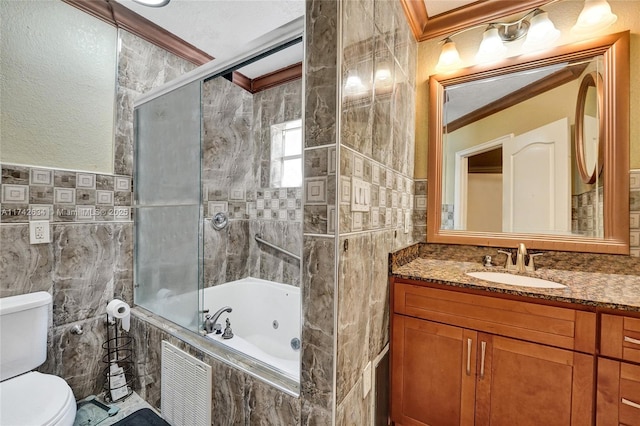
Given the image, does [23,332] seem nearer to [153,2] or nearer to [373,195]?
[373,195]

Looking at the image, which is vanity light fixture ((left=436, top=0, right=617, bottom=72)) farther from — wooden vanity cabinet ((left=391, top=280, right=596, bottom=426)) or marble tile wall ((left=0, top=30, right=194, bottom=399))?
marble tile wall ((left=0, top=30, right=194, bottom=399))

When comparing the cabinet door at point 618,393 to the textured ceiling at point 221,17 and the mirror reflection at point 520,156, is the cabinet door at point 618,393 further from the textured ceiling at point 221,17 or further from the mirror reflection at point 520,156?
the textured ceiling at point 221,17

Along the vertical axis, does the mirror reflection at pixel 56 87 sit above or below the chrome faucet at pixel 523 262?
above

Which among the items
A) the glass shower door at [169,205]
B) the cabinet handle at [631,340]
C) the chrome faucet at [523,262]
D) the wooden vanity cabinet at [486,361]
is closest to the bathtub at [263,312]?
the glass shower door at [169,205]

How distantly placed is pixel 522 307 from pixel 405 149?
1.02 meters

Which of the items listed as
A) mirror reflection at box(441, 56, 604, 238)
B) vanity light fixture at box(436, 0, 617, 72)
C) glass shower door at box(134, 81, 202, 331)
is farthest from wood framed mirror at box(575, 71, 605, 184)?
glass shower door at box(134, 81, 202, 331)

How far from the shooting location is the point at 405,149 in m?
1.71

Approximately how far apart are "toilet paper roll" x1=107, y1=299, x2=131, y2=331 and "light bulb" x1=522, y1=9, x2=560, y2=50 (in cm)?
293

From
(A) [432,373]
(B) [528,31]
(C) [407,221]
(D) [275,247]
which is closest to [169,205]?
(D) [275,247]

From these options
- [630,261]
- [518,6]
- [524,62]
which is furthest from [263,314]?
[518,6]

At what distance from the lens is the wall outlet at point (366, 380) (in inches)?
47.4

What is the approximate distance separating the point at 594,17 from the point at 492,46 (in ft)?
1.45

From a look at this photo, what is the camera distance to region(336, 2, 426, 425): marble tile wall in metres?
1.00

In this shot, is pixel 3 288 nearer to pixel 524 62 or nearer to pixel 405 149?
pixel 405 149
